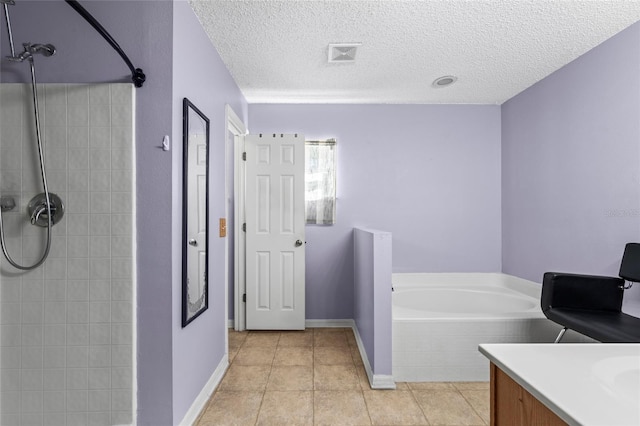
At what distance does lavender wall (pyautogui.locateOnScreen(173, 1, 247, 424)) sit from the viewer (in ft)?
5.34

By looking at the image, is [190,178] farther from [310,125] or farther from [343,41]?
[310,125]

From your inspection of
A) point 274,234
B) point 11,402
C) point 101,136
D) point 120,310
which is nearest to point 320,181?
point 274,234

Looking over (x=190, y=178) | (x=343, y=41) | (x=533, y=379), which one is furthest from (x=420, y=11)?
(x=533, y=379)

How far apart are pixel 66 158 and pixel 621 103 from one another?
3278 millimetres

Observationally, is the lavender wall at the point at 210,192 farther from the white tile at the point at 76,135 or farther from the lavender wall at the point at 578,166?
the lavender wall at the point at 578,166

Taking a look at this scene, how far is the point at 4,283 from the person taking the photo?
1544 millimetres

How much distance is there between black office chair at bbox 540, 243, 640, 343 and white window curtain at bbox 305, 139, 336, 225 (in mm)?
1965

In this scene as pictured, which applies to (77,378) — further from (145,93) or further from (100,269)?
(145,93)

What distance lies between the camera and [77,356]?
1.55 meters

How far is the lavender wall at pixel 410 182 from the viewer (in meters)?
3.45

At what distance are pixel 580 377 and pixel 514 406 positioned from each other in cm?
17

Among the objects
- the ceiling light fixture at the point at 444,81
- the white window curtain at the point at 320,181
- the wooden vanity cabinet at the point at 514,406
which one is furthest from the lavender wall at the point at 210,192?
the ceiling light fixture at the point at 444,81

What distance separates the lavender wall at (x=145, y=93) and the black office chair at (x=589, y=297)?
7.43ft

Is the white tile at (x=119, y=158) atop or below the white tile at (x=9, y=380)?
atop
